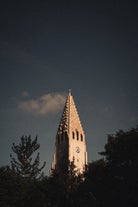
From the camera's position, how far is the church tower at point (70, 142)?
6081 centimetres

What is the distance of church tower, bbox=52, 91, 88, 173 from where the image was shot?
60.8m

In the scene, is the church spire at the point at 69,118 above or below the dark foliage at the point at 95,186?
above

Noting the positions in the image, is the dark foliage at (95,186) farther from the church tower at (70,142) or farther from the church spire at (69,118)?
the church spire at (69,118)

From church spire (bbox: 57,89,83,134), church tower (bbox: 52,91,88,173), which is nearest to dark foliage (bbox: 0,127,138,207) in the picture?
church tower (bbox: 52,91,88,173)

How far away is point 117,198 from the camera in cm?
2966

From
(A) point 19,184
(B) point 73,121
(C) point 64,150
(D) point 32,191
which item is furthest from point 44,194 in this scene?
(B) point 73,121

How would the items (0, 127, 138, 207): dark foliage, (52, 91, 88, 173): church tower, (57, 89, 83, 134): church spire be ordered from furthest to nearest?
(57, 89, 83, 134): church spire, (52, 91, 88, 173): church tower, (0, 127, 138, 207): dark foliage

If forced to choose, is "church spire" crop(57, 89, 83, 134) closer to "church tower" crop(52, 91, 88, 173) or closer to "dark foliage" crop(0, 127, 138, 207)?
"church tower" crop(52, 91, 88, 173)

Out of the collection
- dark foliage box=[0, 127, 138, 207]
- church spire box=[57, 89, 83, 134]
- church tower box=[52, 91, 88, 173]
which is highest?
church spire box=[57, 89, 83, 134]

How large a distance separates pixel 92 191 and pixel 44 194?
5.60 metres

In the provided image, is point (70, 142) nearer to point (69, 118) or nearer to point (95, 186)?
point (69, 118)

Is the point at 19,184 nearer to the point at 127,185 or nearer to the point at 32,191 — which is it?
the point at 32,191

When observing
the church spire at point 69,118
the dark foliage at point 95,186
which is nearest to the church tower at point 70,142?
the church spire at point 69,118

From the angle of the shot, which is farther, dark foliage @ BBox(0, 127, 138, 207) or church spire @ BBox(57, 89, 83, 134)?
church spire @ BBox(57, 89, 83, 134)
